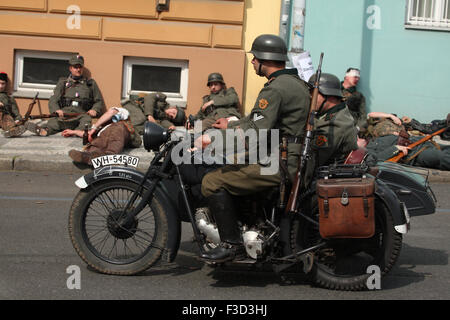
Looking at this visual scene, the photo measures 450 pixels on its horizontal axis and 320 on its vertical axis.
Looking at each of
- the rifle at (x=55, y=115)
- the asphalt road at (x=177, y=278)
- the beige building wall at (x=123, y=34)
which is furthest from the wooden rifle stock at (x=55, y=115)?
the asphalt road at (x=177, y=278)

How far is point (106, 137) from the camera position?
1065 centimetres

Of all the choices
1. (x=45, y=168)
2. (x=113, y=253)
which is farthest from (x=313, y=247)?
(x=45, y=168)

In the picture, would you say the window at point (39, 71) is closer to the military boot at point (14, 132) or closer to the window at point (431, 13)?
the military boot at point (14, 132)

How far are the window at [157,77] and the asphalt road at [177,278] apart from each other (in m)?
6.85

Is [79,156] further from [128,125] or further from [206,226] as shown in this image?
[206,226]

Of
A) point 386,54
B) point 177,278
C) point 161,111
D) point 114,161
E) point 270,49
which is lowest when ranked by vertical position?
point 177,278

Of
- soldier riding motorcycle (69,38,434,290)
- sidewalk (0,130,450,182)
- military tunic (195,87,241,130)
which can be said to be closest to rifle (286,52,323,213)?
soldier riding motorcycle (69,38,434,290)

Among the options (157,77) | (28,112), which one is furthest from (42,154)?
(157,77)

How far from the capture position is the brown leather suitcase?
183 inches

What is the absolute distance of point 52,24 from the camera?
1313cm

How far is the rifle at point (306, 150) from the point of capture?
4773mm

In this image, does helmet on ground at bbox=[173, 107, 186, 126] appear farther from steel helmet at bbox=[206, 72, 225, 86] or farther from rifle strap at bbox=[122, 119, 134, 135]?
rifle strap at bbox=[122, 119, 134, 135]

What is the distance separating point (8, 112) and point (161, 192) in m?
8.14

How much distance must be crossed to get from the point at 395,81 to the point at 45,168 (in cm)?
692
